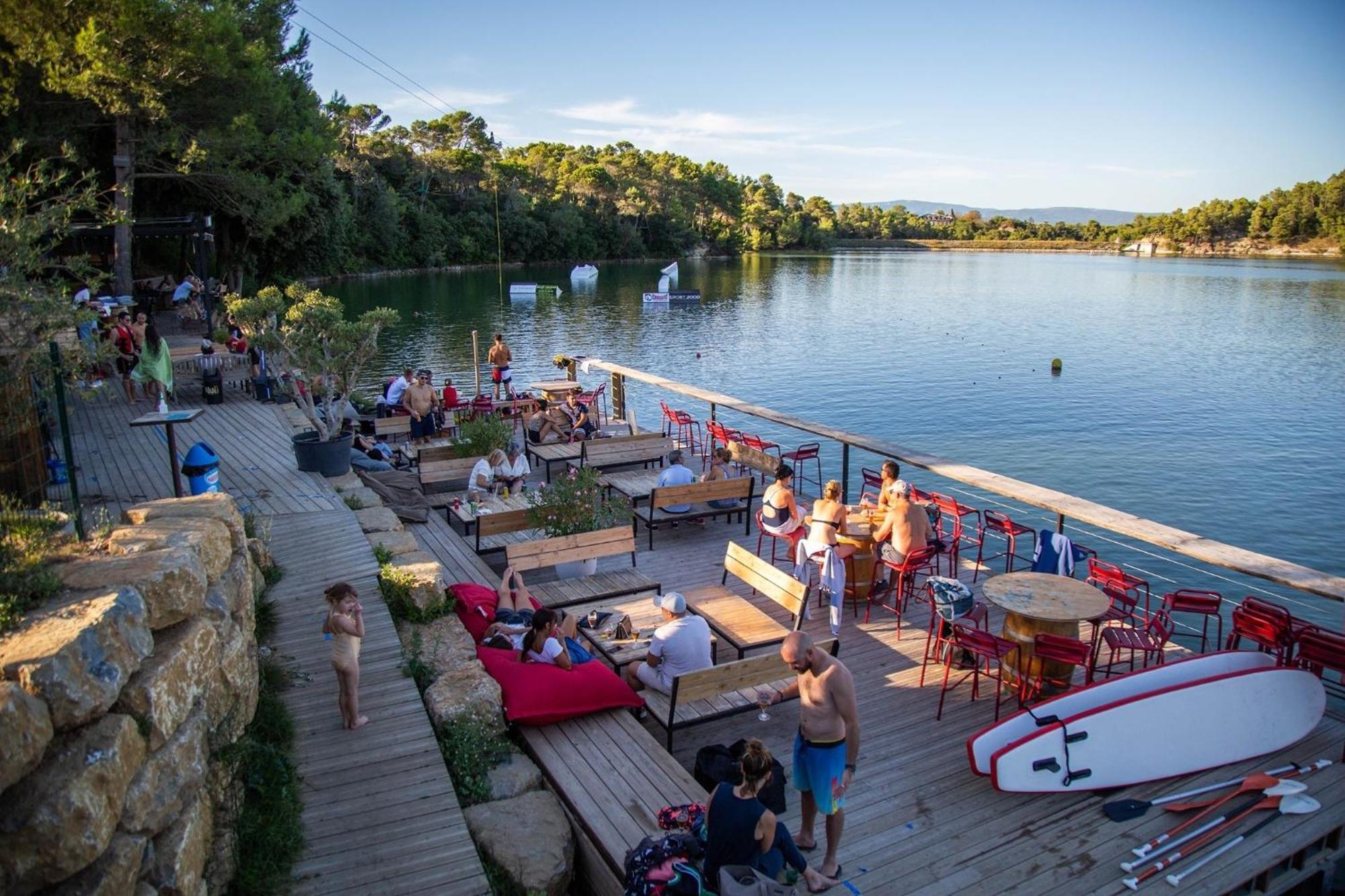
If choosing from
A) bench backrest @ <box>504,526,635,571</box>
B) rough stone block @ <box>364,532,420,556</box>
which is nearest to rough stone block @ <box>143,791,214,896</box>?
bench backrest @ <box>504,526,635,571</box>

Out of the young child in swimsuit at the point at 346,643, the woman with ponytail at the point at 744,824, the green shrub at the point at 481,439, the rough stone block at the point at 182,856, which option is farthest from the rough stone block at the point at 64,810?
the green shrub at the point at 481,439

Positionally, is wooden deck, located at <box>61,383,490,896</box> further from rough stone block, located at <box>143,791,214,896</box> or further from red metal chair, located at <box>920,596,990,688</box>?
red metal chair, located at <box>920,596,990,688</box>

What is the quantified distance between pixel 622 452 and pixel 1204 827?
9.33 metres

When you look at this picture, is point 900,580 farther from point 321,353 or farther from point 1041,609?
point 321,353

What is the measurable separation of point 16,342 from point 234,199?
69.9 feet

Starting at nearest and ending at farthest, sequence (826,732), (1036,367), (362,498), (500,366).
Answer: (826,732) → (362,498) → (500,366) → (1036,367)

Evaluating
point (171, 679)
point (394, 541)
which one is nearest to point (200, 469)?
point (394, 541)

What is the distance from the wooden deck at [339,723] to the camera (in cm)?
475

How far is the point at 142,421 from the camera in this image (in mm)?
8164

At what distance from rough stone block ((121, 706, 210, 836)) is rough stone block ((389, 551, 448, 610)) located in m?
3.30

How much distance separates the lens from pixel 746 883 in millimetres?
4113

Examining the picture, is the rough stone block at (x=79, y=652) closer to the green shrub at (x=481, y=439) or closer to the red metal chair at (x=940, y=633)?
the red metal chair at (x=940, y=633)

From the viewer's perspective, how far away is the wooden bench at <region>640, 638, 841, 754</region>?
20.4ft

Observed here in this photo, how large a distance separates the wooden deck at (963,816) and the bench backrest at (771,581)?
77cm
